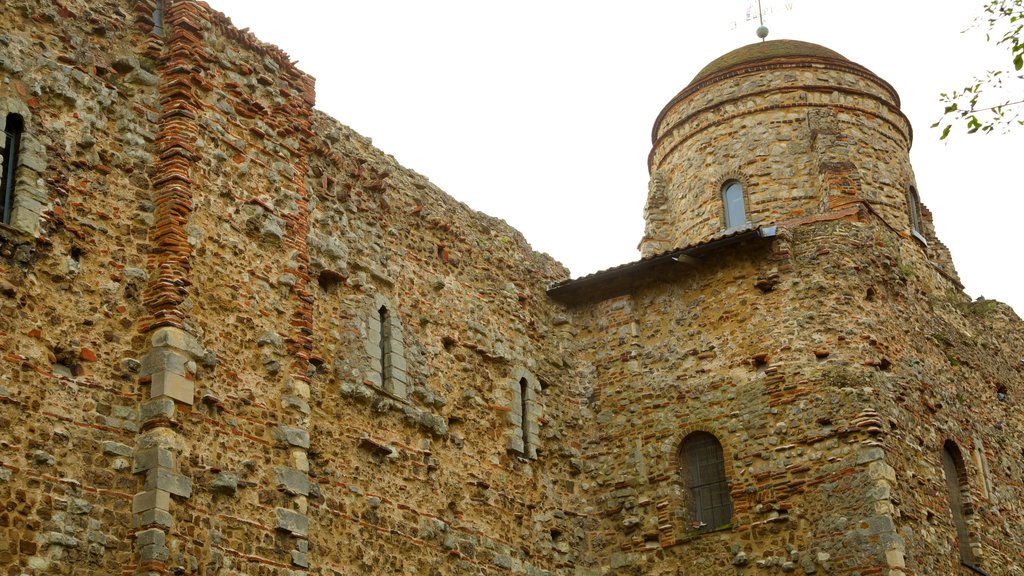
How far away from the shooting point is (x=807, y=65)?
2009cm

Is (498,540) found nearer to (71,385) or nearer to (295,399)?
(295,399)

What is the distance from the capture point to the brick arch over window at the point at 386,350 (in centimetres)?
1397

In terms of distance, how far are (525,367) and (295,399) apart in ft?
16.5

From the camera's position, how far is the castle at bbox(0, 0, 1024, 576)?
410 inches

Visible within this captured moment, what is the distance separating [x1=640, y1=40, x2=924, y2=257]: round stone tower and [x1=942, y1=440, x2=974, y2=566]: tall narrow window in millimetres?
3490

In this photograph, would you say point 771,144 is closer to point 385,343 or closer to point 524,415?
point 524,415

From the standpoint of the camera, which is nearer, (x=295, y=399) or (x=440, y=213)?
(x=295, y=399)

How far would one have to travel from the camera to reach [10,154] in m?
10.5

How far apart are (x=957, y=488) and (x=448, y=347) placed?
6.83 metres

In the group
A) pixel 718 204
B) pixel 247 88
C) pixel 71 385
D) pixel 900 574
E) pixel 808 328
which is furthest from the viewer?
pixel 718 204

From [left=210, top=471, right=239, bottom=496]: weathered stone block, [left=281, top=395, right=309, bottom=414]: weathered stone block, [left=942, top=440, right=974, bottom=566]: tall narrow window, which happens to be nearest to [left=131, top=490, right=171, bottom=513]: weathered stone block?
[left=210, top=471, right=239, bottom=496]: weathered stone block

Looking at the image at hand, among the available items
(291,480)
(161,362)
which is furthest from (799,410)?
(161,362)

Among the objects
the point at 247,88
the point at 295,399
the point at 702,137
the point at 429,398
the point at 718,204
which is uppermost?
the point at 702,137

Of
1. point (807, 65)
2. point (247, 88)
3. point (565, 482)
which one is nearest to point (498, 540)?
point (565, 482)
